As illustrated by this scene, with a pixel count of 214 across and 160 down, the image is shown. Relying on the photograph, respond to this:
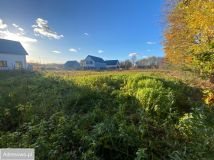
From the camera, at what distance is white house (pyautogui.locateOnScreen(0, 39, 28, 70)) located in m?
28.3

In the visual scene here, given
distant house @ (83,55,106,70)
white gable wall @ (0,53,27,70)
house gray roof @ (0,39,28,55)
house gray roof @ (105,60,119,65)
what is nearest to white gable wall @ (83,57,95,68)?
distant house @ (83,55,106,70)

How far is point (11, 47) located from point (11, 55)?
63.4 inches

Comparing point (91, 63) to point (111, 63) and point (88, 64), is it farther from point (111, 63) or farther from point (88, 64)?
point (111, 63)

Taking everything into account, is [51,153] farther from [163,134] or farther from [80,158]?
[163,134]

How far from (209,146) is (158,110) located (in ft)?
7.45

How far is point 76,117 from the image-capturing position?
5562 mm

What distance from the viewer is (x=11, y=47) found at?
2998 centimetres

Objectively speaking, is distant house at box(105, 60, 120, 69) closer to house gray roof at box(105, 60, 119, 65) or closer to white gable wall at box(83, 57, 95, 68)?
house gray roof at box(105, 60, 119, 65)

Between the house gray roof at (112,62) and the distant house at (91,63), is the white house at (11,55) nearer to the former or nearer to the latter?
the distant house at (91,63)

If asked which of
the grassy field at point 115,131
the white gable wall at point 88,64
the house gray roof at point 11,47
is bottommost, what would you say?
the grassy field at point 115,131

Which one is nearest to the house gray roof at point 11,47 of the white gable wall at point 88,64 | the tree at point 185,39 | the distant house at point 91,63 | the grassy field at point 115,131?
the distant house at point 91,63

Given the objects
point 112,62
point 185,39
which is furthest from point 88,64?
point 185,39

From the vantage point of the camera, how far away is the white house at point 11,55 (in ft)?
92.8

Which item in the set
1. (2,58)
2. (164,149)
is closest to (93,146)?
(164,149)
